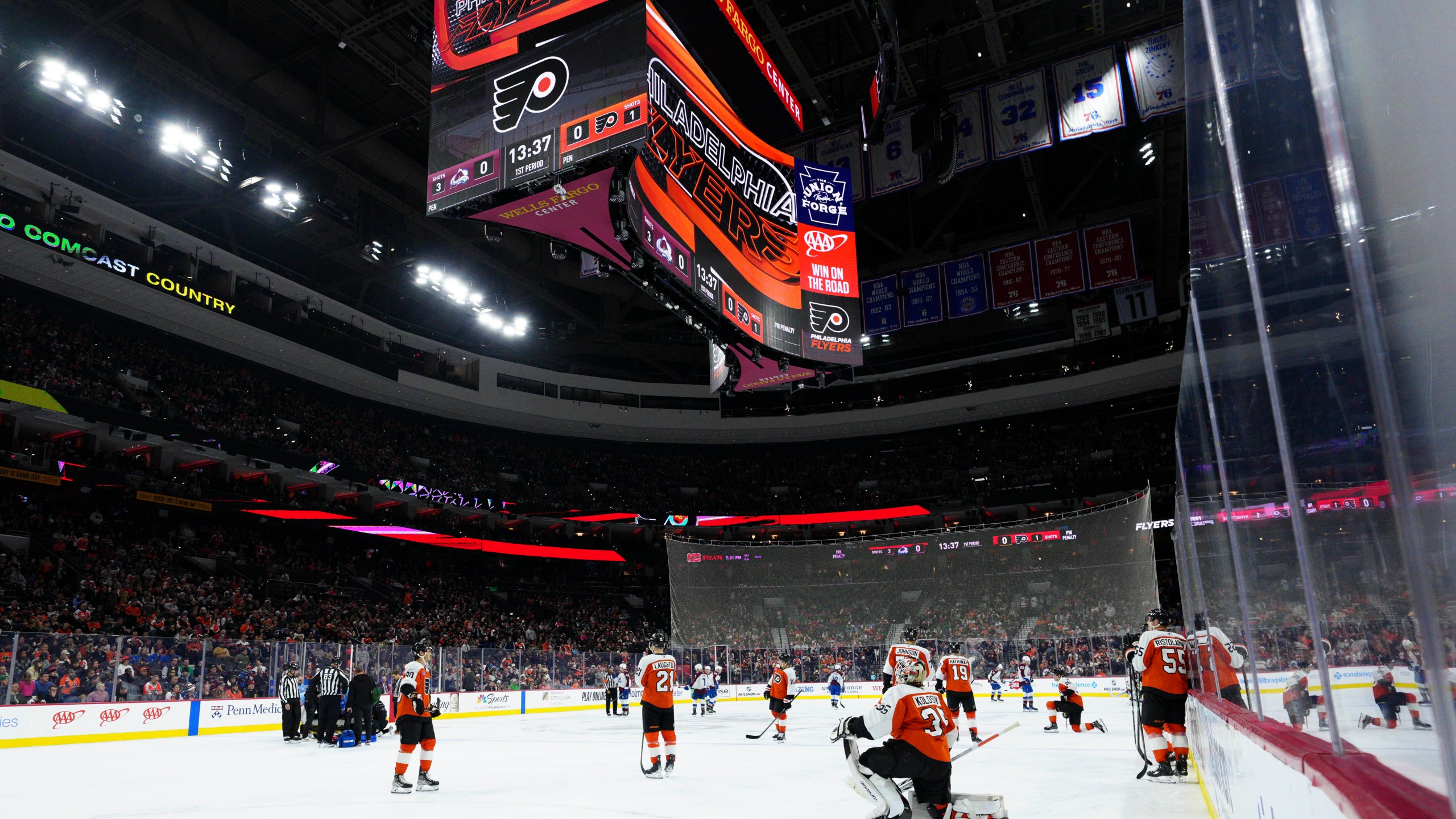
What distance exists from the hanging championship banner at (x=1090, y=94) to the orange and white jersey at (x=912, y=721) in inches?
469

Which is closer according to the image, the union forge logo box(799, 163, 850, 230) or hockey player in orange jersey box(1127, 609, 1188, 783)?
hockey player in orange jersey box(1127, 609, 1188, 783)

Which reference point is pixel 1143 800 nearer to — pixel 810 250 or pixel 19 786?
pixel 810 250

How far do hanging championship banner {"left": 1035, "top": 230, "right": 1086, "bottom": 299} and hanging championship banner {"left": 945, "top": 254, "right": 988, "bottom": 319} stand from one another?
1.20 metres

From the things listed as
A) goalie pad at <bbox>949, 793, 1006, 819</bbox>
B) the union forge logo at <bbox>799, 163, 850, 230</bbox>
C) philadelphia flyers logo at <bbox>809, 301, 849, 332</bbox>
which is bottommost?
goalie pad at <bbox>949, 793, 1006, 819</bbox>

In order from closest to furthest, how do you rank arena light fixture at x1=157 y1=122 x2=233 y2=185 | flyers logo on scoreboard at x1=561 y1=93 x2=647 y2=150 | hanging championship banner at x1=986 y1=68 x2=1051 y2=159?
flyers logo on scoreboard at x1=561 y1=93 x2=647 y2=150, hanging championship banner at x1=986 y1=68 x2=1051 y2=159, arena light fixture at x1=157 y1=122 x2=233 y2=185

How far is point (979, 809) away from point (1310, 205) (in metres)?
4.35

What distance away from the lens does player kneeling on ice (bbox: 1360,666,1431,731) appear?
155 cm

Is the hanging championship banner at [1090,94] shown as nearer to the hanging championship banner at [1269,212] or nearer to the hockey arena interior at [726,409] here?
the hockey arena interior at [726,409]

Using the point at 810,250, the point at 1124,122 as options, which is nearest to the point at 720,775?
the point at 810,250

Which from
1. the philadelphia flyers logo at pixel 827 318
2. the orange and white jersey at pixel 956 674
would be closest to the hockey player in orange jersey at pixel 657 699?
the orange and white jersey at pixel 956 674

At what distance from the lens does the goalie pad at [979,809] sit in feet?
16.6

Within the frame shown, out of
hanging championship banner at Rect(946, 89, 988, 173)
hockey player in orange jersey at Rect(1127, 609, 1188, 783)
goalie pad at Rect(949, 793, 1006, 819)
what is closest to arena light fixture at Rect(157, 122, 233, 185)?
hanging championship banner at Rect(946, 89, 988, 173)

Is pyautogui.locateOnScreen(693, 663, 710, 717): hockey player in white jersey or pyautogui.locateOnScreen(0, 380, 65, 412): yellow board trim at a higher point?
pyautogui.locateOnScreen(0, 380, 65, 412): yellow board trim

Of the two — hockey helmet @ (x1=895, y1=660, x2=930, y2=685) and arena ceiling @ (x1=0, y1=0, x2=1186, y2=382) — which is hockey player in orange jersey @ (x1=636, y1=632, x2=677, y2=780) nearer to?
hockey helmet @ (x1=895, y1=660, x2=930, y2=685)
